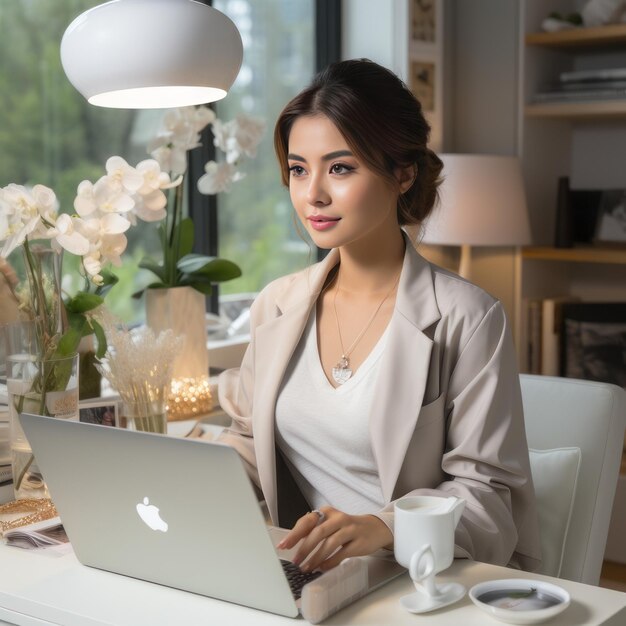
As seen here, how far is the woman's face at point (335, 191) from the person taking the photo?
1.55m

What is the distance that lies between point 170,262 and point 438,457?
104 centimetres

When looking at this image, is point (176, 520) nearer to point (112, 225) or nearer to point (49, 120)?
point (112, 225)

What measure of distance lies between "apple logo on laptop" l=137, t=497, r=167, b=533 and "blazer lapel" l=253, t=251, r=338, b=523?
420mm

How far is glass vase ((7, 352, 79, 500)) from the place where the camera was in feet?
5.18

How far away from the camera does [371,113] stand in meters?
1.56

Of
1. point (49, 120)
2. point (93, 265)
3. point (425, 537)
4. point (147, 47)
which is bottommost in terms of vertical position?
point (425, 537)

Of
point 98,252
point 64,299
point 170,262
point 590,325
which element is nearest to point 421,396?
point 98,252

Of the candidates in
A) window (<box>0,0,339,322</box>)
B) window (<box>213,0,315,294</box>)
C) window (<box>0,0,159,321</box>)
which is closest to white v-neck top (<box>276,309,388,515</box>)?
window (<box>0,0,159,321</box>)

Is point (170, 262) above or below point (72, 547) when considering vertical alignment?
above

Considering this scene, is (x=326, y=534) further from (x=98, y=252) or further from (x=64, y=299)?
(x=64, y=299)

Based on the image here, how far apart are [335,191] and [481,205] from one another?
1758 mm

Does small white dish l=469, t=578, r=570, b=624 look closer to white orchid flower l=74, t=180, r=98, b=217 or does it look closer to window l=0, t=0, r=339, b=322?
white orchid flower l=74, t=180, r=98, b=217

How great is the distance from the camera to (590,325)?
11.0ft

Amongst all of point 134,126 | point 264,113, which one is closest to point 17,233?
point 134,126
